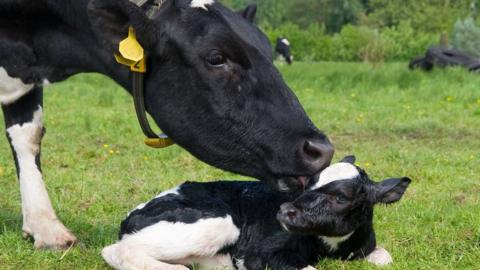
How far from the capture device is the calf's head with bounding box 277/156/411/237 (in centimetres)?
336

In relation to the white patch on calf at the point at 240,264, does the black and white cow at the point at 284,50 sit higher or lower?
lower

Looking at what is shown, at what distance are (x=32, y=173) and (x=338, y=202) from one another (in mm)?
2027

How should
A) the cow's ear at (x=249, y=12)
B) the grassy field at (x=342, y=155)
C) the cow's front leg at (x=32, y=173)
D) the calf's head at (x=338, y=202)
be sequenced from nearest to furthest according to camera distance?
the calf's head at (x=338, y=202), the cow's ear at (x=249, y=12), the grassy field at (x=342, y=155), the cow's front leg at (x=32, y=173)

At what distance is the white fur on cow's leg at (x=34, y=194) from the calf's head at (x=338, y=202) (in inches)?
58.9

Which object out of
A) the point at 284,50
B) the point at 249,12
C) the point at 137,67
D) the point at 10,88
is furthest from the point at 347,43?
the point at 137,67

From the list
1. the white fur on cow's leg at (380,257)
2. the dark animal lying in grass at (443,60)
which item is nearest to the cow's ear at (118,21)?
the white fur on cow's leg at (380,257)

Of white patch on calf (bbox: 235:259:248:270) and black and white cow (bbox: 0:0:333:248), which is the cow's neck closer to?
black and white cow (bbox: 0:0:333:248)

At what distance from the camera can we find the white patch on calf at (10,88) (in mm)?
4168

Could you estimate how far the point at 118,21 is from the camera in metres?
3.26

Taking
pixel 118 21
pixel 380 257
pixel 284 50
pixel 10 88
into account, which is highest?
pixel 118 21

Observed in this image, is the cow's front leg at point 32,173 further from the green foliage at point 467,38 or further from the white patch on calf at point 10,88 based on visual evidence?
the green foliage at point 467,38

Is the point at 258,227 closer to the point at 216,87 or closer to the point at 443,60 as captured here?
the point at 216,87

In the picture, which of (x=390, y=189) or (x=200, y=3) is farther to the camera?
(x=390, y=189)

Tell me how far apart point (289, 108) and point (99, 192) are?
2711 mm
